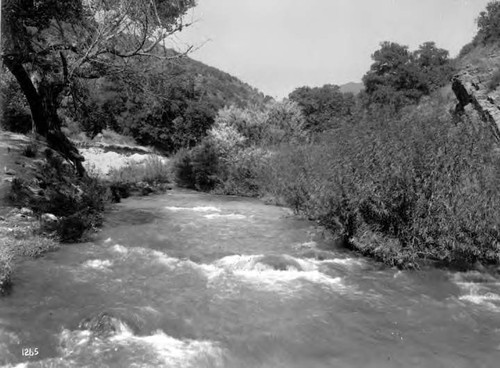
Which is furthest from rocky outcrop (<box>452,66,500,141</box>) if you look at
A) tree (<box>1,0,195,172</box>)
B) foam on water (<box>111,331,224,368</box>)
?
foam on water (<box>111,331,224,368</box>)

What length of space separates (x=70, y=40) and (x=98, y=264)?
30.4 feet

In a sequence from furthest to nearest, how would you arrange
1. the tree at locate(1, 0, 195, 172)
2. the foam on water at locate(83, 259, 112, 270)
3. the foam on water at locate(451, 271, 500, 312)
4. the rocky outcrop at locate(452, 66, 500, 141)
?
the rocky outcrop at locate(452, 66, 500, 141), the tree at locate(1, 0, 195, 172), the foam on water at locate(83, 259, 112, 270), the foam on water at locate(451, 271, 500, 312)

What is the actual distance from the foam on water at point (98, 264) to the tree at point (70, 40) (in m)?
5.90

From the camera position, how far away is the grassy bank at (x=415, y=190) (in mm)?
9531

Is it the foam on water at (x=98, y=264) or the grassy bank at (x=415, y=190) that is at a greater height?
the grassy bank at (x=415, y=190)

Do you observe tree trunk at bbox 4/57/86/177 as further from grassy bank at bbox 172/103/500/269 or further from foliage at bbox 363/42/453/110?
foliage at bbox 363/42/453/110

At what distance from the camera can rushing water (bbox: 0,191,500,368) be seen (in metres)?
5.74

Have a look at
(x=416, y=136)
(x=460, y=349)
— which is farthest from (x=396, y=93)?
(x=460, y=349)

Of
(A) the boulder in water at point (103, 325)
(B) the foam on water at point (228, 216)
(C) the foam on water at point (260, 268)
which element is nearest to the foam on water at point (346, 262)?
(C) the foam on water at point (260, 268)

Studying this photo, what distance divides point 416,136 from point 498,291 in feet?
11.2

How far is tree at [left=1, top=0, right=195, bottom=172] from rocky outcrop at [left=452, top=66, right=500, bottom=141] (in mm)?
11161

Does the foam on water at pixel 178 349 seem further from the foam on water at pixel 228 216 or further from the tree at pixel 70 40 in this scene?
the foam on water at pixel 228 216

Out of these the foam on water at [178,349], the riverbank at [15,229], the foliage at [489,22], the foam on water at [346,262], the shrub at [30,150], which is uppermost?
the foliage at [489,22]

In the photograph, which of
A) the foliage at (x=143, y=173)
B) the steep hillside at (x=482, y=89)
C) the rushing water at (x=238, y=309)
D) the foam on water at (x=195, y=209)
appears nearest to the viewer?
the rushing water at (x=238, y=309)
